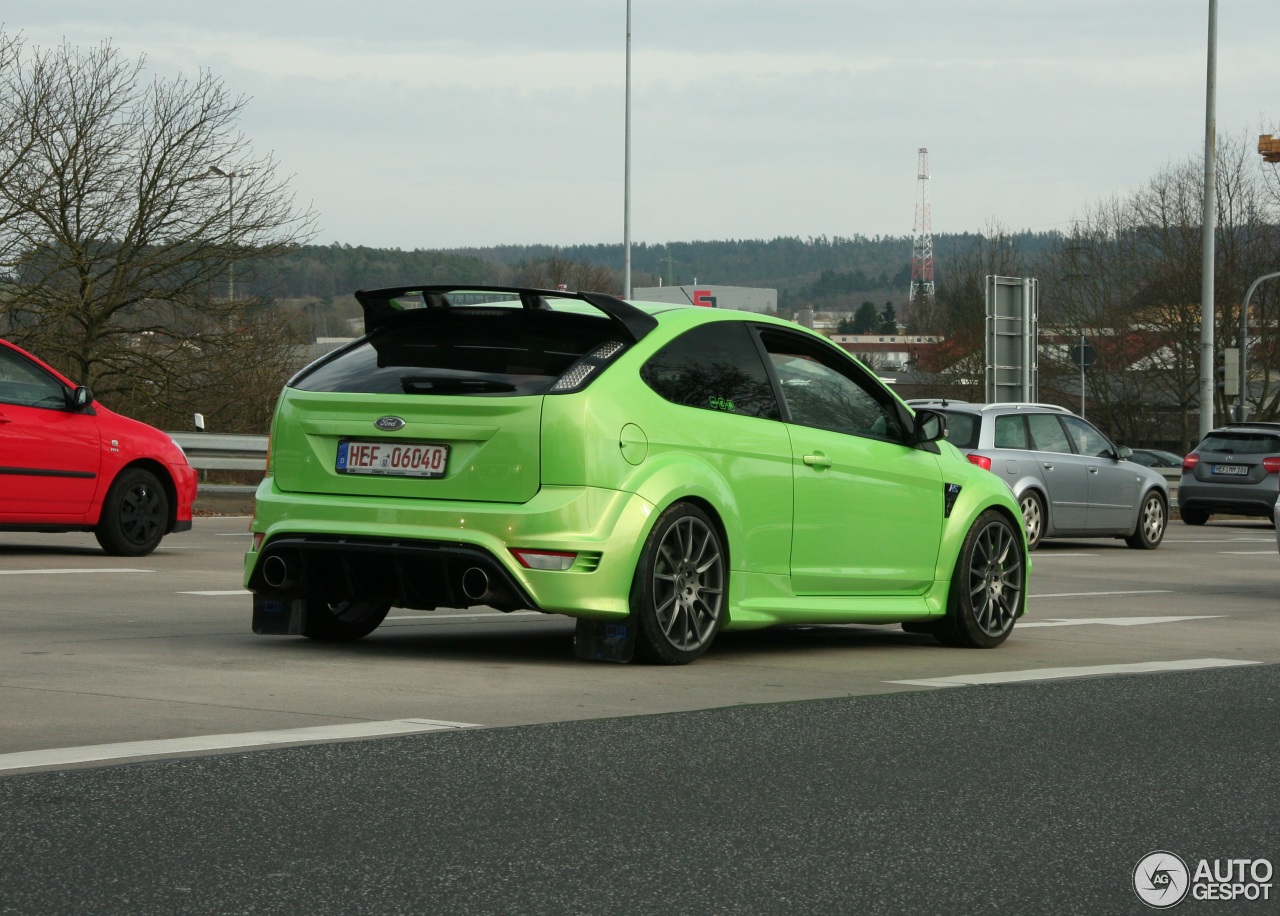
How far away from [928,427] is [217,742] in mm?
4891

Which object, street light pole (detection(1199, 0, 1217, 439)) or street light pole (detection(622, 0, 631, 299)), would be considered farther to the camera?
street light pole (detection(622, 0, 631, 299))

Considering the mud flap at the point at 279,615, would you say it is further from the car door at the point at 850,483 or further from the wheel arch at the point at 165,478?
the wheel arch at the point at 165,478

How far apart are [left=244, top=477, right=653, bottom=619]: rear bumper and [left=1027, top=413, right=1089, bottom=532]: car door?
43.2ft

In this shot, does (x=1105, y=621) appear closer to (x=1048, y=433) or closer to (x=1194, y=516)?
(x=1048, y=433)

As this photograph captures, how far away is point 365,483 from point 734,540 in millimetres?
1654

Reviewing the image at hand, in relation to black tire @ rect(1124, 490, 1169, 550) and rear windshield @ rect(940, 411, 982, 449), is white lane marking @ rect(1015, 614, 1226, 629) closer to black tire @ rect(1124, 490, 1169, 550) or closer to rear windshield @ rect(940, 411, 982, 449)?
rear windshield @ rect(940, 411, 982, 449)

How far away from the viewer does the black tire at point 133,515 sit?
14.6 meters

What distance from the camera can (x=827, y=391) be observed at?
9.34 meters

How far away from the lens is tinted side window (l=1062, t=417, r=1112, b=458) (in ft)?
68.6

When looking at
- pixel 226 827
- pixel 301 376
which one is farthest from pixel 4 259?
pixel 226 827

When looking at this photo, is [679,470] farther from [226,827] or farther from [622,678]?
[226,827]

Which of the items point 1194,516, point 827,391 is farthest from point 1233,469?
point 827,391

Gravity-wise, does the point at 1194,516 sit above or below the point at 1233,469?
below

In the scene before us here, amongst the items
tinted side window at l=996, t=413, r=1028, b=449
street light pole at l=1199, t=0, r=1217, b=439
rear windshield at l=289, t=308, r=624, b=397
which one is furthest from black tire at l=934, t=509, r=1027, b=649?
street light pole at l=1199, t=0, r=1217, b=439
